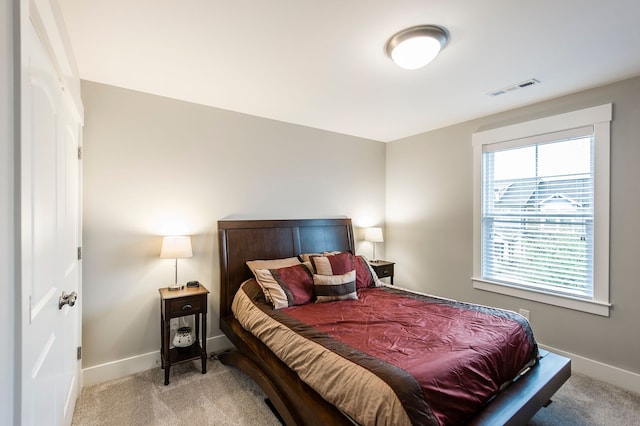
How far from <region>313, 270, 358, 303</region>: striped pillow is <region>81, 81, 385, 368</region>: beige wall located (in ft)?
3.55

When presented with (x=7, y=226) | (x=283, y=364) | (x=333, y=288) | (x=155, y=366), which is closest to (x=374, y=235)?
(x=333, y=288)

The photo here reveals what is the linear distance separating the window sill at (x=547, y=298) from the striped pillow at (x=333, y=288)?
162 centimetres

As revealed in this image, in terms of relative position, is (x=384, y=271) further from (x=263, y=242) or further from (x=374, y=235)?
(x=263, y=242)

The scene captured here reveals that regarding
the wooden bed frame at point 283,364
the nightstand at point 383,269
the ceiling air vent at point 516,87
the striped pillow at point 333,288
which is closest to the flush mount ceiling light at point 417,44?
the ceiling air vent at point 516,87

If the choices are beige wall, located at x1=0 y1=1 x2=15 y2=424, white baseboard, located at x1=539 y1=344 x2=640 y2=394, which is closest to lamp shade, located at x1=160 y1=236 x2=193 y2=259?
Answer: beige wall, located at x1=0 y1=1 x2=15 y2=424

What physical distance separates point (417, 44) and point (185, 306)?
2.67m

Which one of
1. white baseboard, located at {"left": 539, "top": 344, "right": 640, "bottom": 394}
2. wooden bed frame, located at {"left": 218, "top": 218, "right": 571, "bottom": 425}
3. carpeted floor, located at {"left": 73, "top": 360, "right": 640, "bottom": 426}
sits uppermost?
wooden bed frame, located at {"left": 218, "top": 218, "right": 571, "bottom": 425}

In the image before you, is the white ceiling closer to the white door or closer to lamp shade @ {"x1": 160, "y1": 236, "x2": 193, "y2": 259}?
the white door

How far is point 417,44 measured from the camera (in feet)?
6.34

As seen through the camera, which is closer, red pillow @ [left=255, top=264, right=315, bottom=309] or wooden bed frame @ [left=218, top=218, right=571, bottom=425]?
wooden bed frame @ [left=218, top=218, right=571, bottom=425]

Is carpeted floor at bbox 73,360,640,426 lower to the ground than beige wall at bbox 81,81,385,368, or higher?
lower

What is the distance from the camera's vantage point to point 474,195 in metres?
3.56

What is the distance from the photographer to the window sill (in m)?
2.65

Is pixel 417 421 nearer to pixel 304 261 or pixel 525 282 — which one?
pixel 304 261
